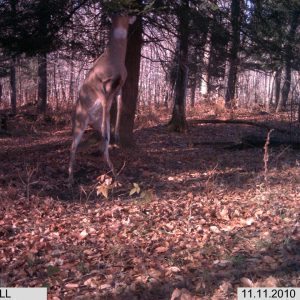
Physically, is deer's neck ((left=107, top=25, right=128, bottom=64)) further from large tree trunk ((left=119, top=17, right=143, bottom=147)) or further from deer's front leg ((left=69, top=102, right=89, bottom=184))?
large tree trunk ((left=119, top=17, right=143, bottom=147))

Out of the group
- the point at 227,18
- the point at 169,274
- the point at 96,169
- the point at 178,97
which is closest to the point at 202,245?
the point at 169,274

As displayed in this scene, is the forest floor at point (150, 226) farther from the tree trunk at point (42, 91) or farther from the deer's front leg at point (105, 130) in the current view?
the tree trunk at point (42, 91)

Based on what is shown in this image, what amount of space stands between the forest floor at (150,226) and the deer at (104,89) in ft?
2.89

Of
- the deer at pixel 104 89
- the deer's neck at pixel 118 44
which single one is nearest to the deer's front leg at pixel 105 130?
the deer at pixel 104 89

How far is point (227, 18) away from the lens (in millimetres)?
12516

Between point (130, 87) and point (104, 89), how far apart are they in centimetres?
295

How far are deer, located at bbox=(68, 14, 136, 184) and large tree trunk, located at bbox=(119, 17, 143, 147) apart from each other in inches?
94.4

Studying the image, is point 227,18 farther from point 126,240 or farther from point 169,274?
point 169,274

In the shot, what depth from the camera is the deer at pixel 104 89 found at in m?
9.34

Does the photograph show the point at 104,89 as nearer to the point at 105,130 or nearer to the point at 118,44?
the point at 105,130

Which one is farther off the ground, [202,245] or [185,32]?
[185,32]

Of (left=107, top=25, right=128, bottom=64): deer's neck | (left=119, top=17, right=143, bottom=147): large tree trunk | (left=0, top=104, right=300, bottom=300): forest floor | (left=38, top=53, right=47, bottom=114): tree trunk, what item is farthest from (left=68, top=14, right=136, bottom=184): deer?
(left=38, top=53, right=47, bottom=114): tree trunk

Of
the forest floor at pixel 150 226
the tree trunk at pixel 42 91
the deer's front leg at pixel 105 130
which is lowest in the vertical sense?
the forest floor at pixel 150 226

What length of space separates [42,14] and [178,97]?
272 inches
